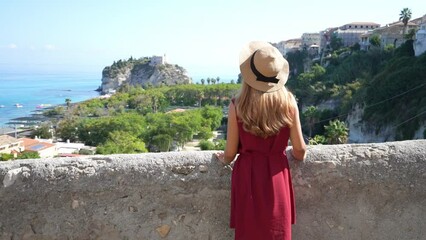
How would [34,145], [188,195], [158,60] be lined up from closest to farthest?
[188,195], [34,145], [158,60]

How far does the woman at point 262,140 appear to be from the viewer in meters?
2.59

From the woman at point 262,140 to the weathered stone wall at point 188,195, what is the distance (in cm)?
45

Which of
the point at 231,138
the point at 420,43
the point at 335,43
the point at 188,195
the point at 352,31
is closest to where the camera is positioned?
the point at 231,138

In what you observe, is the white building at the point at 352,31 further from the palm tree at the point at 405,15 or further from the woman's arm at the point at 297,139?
the woman's arm at the point at 297,139

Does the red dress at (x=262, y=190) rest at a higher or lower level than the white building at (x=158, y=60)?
lower

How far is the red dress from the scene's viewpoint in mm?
2648

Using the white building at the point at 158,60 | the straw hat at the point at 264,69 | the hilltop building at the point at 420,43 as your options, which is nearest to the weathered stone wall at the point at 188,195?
the straw hat at the point at 264,69

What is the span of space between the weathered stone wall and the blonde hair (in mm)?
650

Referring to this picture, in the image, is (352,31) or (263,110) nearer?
(263,110)

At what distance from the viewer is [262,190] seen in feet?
8.69

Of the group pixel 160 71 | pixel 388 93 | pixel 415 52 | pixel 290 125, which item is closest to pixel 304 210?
pixel 290 125

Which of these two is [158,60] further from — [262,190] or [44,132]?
[262,190]

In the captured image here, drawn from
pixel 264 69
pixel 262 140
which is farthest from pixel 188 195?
pixel 264 69

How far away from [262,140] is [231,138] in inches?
8.5
